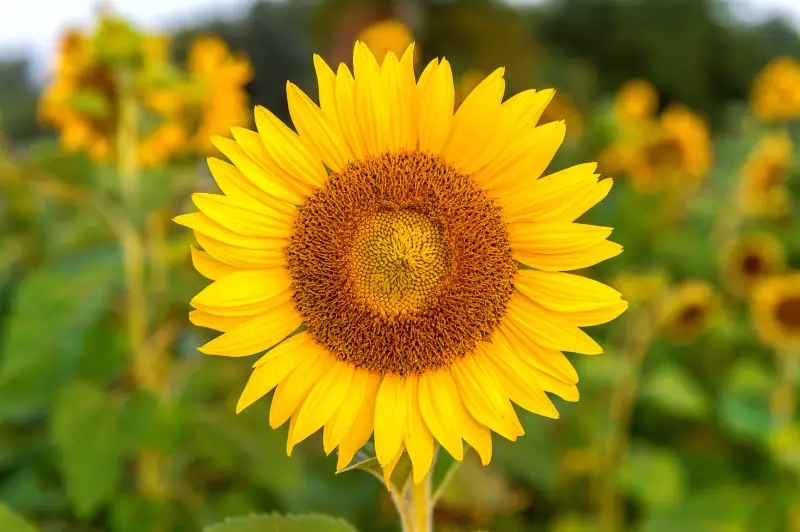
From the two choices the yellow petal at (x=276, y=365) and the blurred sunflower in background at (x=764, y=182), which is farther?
the blurred sunflower in background at (x=764, y=182)

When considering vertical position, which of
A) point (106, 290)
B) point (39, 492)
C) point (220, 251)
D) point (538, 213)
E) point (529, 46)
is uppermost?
point (529, 46)

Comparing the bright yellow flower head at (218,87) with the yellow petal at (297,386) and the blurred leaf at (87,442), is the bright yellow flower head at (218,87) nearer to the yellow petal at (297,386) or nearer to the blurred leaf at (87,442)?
the blurred leaf at (87,442)

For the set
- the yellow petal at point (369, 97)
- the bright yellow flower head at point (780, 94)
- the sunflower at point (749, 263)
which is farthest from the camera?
the bright yellow flower head at point (780, 94)

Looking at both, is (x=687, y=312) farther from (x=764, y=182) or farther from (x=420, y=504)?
(x=420, y=504)

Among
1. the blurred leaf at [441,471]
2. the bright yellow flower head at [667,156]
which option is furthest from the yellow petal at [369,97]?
the bright yellow flower head at [667,156]

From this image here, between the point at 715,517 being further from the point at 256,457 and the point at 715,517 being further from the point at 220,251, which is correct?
the point at 220,251

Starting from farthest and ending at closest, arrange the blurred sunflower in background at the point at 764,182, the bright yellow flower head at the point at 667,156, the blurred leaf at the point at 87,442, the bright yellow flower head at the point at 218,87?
the blurred sunflower in background at the point at 764,182
the bright yellow flower head at the point at 667,156
the bright yellow flower head at the point at 218,87
the blurred leaf at the point at 87,442

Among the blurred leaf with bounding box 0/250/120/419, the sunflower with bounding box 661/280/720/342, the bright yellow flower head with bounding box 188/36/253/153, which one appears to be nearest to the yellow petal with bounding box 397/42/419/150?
the blurred leaf with bounding box 0/250/120/419

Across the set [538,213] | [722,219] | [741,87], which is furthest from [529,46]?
[538,213]
